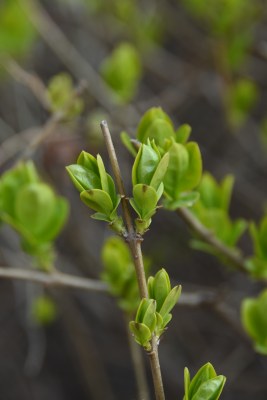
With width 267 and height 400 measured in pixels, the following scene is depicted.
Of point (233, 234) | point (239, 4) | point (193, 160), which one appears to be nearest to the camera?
point (193, 160)

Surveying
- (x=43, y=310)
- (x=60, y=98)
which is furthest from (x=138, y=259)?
(x=43, y=310)

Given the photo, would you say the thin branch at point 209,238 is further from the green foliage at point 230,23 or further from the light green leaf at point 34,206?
the green foliage at point 230,23

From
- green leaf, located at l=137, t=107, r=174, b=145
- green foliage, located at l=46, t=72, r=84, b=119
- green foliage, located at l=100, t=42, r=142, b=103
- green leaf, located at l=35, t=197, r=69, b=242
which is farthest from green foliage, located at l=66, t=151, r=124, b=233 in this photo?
green foliage, located at l=100, t=42, r=142, b=103

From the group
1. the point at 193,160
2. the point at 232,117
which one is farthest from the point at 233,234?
the point at 232,117

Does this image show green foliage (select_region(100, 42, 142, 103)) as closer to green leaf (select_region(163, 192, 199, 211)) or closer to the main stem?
green leaf (select_region(163, 192, 199, 211))

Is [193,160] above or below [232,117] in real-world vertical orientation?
above

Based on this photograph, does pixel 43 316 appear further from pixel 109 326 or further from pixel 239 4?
Result: pixel 239 4

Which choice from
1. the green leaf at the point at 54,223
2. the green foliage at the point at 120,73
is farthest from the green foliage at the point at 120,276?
the green foliage at the point at 120,73
